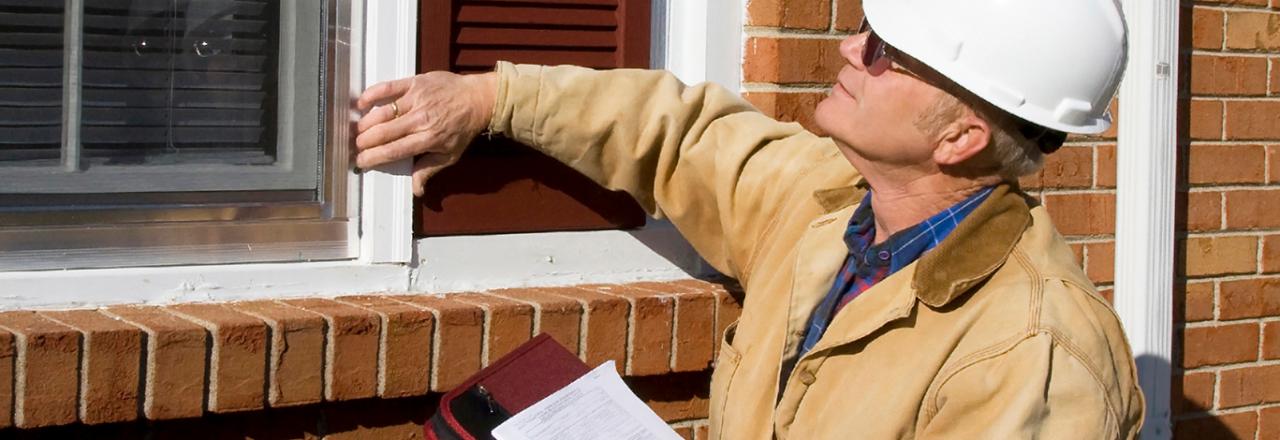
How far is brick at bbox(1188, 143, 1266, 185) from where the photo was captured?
3682 mm

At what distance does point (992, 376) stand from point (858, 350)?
24cm

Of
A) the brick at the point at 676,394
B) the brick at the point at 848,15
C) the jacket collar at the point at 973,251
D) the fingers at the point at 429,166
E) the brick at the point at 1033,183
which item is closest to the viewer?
the jacket collar at the point at 973,251

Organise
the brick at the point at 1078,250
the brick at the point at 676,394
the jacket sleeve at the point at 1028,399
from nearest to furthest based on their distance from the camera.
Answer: the jacket sleeve at the point at 1028,399 → the brick at the point at 676,394 → the brick at the point at 1078,250

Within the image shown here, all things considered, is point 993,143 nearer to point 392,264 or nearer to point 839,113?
point 839,113

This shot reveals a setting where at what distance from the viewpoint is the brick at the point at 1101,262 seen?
349 cm

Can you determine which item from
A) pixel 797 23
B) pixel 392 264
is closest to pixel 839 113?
pixel 797 23

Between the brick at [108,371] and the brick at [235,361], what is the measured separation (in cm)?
12

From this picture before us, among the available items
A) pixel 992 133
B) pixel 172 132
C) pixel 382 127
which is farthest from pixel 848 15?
pixel 172 132

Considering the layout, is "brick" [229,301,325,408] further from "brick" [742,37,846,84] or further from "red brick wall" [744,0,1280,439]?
"red brick wall" [744,0,1280,439]

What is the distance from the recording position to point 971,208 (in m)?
2.35

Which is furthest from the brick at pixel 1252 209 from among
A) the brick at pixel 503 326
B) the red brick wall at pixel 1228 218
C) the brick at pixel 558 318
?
the brick at pixel 503 326

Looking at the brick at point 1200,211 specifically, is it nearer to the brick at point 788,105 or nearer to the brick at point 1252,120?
the brick at point 1252,120

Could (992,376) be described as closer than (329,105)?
Yes

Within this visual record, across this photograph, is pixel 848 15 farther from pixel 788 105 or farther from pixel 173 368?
pixel 173 368
